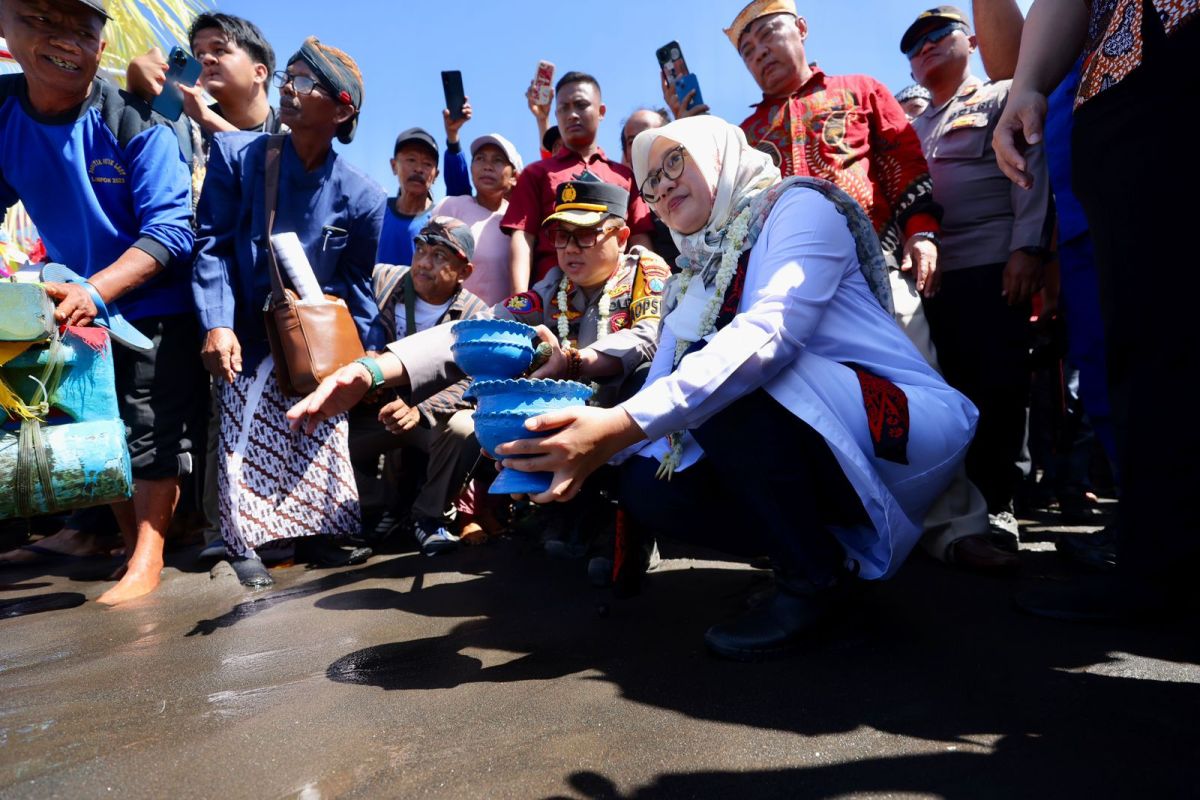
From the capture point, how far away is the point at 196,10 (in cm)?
689

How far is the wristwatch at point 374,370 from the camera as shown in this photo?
218 centimetres

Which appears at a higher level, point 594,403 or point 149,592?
point 594,403

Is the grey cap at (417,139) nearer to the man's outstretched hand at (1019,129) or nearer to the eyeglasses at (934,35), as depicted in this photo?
the eyeglasses at (934,35)

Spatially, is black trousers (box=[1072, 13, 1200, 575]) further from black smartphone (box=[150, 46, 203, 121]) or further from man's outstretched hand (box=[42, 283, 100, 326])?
black smartphone (box=[150, 46, 203, 121])

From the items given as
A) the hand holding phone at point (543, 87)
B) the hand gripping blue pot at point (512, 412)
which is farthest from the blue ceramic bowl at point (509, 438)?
the hand holding phone at point (543, 87)

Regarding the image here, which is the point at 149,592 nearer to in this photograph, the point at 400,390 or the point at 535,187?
the point at 400,390

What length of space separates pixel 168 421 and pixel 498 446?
2.06m

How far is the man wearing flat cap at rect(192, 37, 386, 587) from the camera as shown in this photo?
2719 millimetres

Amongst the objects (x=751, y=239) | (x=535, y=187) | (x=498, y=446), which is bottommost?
(x=498, y=446)

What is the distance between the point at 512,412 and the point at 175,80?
283 centimetres

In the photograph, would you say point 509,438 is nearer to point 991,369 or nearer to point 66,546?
point 991,369

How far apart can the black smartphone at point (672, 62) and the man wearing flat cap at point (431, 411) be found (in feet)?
5.00

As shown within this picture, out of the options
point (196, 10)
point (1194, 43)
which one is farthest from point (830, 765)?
point (196, 10)

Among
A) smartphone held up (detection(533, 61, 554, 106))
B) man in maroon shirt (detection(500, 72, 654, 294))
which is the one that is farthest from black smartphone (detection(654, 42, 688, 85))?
smartphone held up (detection(533, 61, 554, 106))
